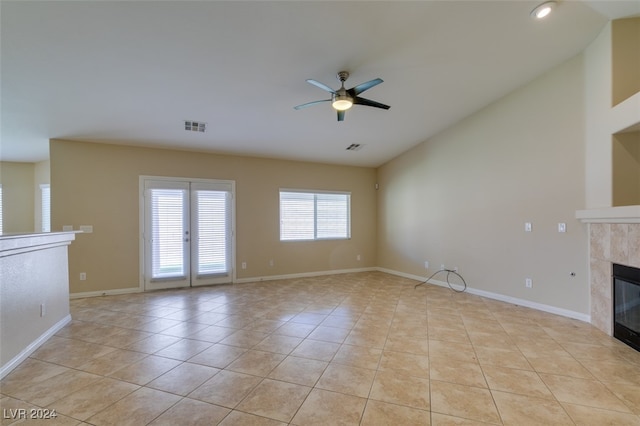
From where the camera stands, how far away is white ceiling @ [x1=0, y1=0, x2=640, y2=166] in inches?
102

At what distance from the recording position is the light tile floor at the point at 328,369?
6.34ft

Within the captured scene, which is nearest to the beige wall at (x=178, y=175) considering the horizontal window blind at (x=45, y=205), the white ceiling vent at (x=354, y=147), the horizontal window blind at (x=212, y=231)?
the horizontal window blind at (x=212, y=231)

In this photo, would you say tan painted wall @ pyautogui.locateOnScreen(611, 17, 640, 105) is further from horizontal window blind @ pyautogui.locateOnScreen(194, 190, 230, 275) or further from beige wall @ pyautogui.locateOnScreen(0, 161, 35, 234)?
beige wall @ pyautogui.locateOnScreen(0, 161, 35, 234)

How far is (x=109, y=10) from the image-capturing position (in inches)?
95.1

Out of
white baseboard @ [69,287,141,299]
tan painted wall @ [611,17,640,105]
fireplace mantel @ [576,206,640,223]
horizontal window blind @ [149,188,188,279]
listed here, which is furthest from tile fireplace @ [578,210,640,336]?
white baseboard @ [69,287,141,299]

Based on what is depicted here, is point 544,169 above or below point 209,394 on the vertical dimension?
above

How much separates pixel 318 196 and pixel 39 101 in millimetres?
4924

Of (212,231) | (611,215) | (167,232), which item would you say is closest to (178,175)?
(167,232)

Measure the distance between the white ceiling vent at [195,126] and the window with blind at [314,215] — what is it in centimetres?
222

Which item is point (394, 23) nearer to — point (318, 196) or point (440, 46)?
point (440, 46)

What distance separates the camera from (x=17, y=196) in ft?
19.6

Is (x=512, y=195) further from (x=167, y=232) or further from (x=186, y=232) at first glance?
(x=167, y=232)

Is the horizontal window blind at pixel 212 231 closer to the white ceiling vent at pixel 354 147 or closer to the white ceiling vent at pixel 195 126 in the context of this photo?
the white ceiling vent at pixel 195 126

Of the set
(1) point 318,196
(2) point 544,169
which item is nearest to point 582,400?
(2) point 544,169
